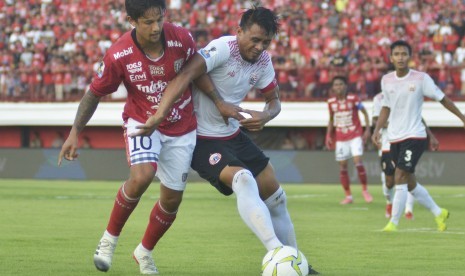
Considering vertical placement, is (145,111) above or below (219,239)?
above

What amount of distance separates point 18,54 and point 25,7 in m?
2.81

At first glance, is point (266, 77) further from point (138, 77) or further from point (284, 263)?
point (284, 263)

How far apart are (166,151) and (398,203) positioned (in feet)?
18.8

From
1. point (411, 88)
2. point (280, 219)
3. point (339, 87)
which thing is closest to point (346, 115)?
point (339, 87)

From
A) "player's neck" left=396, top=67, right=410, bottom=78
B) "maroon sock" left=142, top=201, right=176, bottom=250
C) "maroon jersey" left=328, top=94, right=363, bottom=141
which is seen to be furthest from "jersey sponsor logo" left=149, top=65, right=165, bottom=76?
"maroon jersey" left=328, top=94, right=363, bottom=141

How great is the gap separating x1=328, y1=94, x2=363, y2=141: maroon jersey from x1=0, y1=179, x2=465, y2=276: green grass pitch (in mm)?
1416

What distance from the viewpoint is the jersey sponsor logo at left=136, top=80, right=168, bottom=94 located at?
863cm

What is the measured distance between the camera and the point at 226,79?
883cm

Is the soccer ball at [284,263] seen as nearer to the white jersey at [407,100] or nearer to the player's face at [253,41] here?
the player's face at [253,41]

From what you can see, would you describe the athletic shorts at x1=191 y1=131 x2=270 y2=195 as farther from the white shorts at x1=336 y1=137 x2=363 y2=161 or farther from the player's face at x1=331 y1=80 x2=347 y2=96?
the white shorts at x1=336 y1=137 x2=363 y2=161

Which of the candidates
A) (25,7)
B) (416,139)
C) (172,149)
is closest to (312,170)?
(25,7)

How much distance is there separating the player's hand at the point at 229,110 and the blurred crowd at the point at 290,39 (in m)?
20.3

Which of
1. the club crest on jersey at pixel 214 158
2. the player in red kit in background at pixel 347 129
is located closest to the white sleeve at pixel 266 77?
the club crest on jersey at pixel 214 158

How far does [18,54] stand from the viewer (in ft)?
119
